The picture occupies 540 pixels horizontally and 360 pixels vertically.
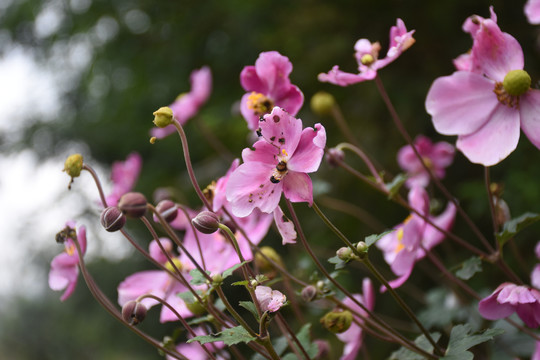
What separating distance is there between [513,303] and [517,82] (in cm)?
22

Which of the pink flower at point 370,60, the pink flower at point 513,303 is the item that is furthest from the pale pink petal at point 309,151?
the pink flower at point 513,303

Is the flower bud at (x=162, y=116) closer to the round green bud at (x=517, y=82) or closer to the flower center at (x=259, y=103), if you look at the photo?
the flower center at (x=259, y=103)

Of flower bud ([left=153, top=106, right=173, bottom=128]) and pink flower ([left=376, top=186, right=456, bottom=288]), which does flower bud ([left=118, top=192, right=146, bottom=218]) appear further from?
pink flower ([left=376, top=186, right=456, bottom=288])

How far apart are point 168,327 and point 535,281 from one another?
169 centimetres

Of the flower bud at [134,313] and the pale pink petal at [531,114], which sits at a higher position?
the flower bud at [134,313]

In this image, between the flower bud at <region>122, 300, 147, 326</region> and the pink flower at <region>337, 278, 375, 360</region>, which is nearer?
the flower bud at <region>122, 300, 147, 326</region>

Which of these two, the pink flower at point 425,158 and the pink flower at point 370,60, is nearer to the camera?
the pink flower at point 370,60

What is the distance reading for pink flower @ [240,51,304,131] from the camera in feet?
1.99

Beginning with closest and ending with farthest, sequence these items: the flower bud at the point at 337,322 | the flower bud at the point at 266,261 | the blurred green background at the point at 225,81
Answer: the flower bud at the point at 337,322, the flower bud at the point at 266,261, the blurred green background at the point at 225,81

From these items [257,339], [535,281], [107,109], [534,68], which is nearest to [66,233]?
[257,339]

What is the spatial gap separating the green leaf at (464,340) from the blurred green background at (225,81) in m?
Result: 0.33

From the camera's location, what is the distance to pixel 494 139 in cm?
53

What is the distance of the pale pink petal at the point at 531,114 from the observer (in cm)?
52

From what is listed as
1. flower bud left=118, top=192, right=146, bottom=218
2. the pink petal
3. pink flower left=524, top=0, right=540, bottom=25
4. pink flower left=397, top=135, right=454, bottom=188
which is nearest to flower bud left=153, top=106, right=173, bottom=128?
flower bud left=118, top=192, right=146, bottom=218
